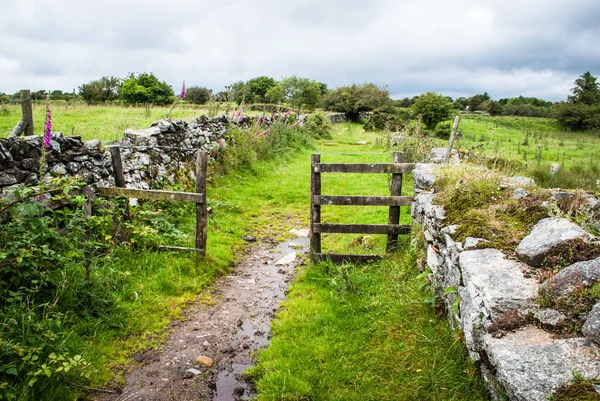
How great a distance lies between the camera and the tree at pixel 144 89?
1963 inches

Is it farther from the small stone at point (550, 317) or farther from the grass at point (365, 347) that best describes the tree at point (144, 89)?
the small stone at point (550, 317)

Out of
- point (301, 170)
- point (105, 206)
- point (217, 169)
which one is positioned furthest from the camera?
point (301, 170)

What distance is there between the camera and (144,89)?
5100 cm

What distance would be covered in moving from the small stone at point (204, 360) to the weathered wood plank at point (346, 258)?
8.60 feet

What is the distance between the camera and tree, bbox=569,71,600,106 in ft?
86.4

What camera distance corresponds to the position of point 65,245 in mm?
4453

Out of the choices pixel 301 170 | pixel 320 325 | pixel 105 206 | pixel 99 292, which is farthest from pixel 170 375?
pixel 301 170

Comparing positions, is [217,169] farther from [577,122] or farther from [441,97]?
[577,122]

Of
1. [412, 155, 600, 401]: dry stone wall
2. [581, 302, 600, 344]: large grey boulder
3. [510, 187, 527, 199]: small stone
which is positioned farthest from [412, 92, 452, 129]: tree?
[581, 302, 600, 344]: large grey boulder

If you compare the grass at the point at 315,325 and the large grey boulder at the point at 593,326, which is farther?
the grass at the point at 315,325

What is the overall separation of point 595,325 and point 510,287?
0.71 meters

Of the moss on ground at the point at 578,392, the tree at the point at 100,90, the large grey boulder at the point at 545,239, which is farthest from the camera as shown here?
the tree at the point at 100,90

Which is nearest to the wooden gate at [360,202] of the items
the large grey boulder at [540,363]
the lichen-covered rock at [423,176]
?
the lichen-covered rock at [423,176]

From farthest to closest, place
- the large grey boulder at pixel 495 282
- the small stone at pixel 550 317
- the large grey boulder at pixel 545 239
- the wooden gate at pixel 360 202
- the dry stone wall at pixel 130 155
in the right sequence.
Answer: the wooden gate at pixel 360 202 → the dry stone wall at pixel 130 155 → the large grey boulder at pixel 545 239 → the large grey boulder at pixel 495 282 → the small stone at pixel 550 317
